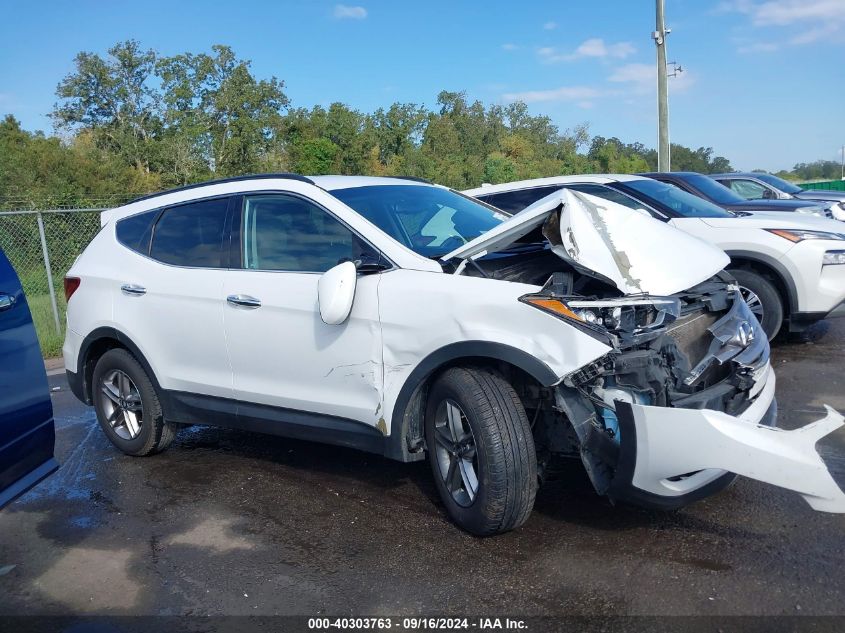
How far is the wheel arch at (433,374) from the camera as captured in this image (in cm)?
344

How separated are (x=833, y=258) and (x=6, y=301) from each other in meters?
6.44

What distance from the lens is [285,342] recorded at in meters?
4.40

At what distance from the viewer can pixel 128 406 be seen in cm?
547

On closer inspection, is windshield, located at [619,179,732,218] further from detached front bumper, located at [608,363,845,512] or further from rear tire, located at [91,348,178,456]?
rear tire, located at [91,348,178,456]

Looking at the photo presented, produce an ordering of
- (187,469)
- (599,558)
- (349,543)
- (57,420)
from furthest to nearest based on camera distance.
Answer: (57,420), (187,469), (349,543), (599,558)

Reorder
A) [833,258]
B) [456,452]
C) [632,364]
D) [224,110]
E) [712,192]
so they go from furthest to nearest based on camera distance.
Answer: [224,110] → [712,192] → [833,258] → [456,452] → [632,364]

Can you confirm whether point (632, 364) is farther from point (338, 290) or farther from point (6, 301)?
point (6, 301)

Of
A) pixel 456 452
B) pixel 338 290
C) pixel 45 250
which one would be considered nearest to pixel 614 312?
pixel 456 452

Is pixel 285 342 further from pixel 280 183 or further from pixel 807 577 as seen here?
pixel 807 577

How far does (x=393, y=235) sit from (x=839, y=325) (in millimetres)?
6356

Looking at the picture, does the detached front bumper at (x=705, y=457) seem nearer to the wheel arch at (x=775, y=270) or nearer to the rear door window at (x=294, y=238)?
the rear door window at (x=294, y=238)

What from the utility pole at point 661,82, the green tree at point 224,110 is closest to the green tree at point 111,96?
the green tree at point 224,110

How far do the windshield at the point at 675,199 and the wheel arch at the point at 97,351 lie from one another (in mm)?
5111

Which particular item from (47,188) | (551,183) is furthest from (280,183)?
(47,188)
